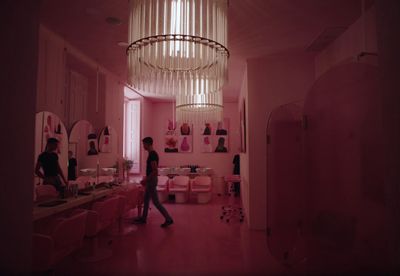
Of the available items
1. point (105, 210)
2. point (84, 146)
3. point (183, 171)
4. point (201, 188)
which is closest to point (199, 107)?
point (105, 210)

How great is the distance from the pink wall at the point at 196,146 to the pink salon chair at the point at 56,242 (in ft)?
18.6

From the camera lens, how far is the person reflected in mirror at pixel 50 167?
9.65ft

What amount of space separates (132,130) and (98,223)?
455 centimetres

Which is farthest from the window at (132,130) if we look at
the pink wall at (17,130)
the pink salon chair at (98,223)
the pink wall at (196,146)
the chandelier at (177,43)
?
the pink wall at (17,130)

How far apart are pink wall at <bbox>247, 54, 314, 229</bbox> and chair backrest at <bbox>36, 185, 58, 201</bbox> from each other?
112 inches

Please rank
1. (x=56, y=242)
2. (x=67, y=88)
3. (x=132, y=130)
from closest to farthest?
(x=56, y=242)
(x=67, y=88)
(x=132, y=130)

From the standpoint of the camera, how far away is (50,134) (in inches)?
125

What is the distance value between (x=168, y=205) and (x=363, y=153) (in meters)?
4.91

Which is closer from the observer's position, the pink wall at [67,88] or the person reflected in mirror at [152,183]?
the pink wall at [67,88]

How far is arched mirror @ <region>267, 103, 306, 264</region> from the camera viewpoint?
293 centimetres

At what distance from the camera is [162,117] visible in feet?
26.7

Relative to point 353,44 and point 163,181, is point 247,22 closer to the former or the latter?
point 353,44

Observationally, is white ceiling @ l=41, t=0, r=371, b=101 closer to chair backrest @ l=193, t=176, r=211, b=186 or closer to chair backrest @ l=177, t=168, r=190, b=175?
chair backrest @ l=193, t=176, r=211, b=186

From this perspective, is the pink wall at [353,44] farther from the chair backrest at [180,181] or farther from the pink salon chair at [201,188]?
the chair backrest at [180,181]
